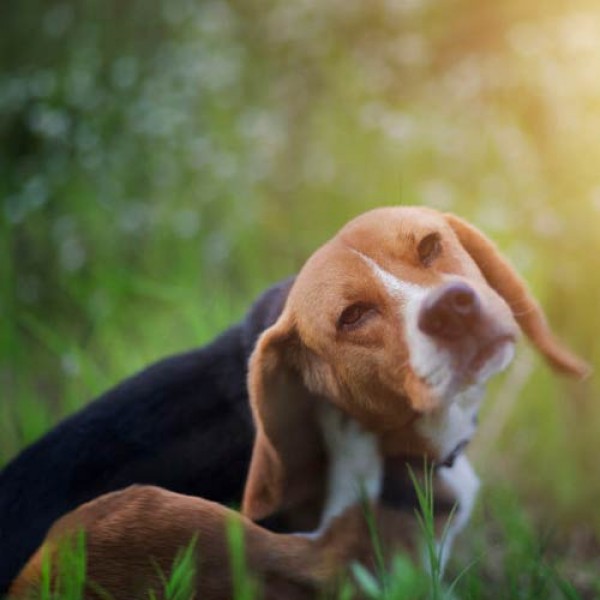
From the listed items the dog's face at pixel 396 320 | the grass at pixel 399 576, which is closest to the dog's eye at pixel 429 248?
the dog's face at pixel 396 320

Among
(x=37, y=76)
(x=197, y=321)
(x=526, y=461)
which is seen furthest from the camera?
(x=37, y=76)

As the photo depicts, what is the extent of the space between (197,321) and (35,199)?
1.14 metres

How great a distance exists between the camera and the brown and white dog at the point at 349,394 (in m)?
1.32

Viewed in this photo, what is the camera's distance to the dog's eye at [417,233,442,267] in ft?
4.55

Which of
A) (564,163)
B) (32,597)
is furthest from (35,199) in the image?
(32,597)

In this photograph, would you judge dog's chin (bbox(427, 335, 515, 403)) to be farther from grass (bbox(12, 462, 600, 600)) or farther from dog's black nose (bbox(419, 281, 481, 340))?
grass (bbox(12, 462, 600, 600))

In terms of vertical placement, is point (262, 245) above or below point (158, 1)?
below

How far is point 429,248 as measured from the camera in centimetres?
140

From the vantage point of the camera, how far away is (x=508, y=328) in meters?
1.35

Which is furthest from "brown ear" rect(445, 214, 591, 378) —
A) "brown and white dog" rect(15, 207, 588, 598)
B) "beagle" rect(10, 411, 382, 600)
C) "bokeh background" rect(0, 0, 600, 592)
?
"beagle" rect(10, 411, 382, 600)

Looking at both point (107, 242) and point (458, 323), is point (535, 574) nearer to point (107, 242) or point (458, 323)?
point (458, 323)

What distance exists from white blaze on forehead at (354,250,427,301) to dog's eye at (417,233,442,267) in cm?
5

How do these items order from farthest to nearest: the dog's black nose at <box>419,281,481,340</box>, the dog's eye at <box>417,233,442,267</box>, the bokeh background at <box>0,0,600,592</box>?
1. the bokeh background at <box>0,0,600,592</box>
2. the dog's eye at <box>417,233,442,267</box>
3. the dog's black nose at <box>419,281,481,340</box>

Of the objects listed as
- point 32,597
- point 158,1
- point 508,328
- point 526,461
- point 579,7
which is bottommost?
point 526,461
